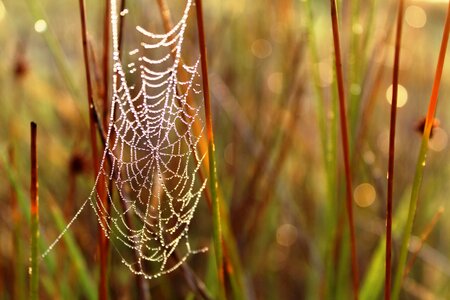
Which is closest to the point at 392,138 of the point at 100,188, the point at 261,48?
the point at 100,188

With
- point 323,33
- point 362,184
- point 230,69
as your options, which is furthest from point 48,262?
point 323,33

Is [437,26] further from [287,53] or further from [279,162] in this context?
[279,162]

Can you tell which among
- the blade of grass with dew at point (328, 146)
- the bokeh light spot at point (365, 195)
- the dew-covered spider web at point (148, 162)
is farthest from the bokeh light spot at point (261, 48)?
the blade of grass with dew at point (328, 146)

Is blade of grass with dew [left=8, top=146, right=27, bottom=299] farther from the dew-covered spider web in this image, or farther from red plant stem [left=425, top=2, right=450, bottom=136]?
red plant stem [left=425, top=2, right=450, bottom=136]

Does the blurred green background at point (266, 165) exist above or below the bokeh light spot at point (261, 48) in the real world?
below

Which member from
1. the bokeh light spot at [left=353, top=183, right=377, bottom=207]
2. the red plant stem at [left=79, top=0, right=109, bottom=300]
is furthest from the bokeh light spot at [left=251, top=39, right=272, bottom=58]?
the red plant stem at [left=79, top=0, right=109, bottom=300]

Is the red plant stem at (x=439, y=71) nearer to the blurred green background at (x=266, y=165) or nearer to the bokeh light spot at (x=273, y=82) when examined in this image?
the blurred green background at (x=266, y=165)

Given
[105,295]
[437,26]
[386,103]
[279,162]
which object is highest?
[437,26]

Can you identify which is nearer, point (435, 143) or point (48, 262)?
point (48, 262)
